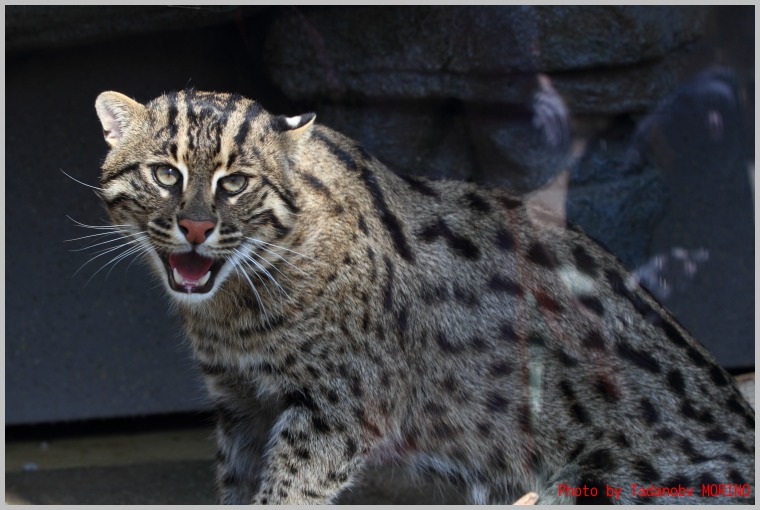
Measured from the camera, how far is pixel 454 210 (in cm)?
580

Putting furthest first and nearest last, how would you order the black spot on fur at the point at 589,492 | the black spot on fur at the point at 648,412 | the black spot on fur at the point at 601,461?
the black spot on fur at the point at 648,412 → the black spot on fur at the point at 601,461 → the black spot on fur at the point at 589,492

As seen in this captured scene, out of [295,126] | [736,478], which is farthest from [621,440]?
[295,126]

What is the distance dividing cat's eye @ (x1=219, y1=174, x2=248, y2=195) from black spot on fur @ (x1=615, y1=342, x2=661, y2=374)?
2.17 m

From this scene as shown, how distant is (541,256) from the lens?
5.79 m

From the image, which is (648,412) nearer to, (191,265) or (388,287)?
(388,287)

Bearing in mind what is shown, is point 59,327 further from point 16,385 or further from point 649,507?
point 649,507

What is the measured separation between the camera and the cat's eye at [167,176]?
195 inches

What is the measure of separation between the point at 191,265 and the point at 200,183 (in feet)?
1.28

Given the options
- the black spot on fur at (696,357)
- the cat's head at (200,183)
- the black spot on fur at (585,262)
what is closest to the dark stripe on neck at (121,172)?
the cat's head at (200,183)

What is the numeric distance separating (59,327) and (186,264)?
395 centimetres

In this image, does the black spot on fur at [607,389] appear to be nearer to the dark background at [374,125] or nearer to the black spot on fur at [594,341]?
the black spot on fur at [594,341]

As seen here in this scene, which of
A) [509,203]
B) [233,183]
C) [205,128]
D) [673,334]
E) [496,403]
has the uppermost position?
[205,128]

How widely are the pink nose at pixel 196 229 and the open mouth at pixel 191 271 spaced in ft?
0.58

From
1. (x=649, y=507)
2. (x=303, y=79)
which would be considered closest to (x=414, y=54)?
(x=303, y=79)
